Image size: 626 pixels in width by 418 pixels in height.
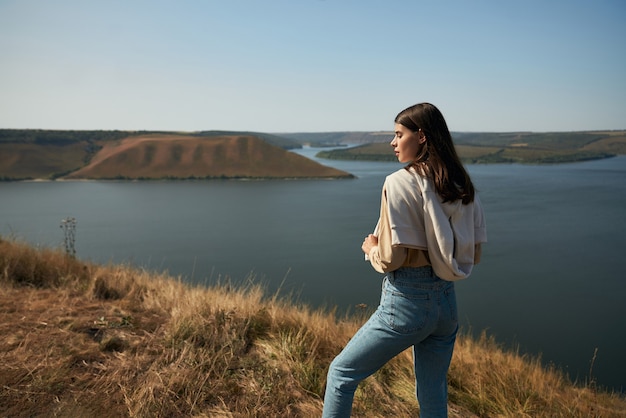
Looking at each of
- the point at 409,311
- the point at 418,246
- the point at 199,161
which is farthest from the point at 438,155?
the point at 199,161

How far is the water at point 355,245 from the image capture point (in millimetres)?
7266

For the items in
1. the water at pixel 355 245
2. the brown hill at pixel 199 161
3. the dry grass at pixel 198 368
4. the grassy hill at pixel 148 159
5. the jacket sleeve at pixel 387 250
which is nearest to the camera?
the jacket sleeve at pixel 387 250

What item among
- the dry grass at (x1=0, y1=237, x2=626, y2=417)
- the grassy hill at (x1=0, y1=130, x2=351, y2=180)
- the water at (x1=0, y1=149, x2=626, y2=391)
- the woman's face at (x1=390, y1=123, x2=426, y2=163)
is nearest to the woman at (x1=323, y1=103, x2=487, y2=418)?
the woman's face at (x1=390, y1=123, x2=426, y2=163)

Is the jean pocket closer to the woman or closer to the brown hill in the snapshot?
the woman

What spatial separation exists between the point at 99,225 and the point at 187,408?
17419 mm

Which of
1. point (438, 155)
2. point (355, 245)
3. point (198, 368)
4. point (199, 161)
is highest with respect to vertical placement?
point (438, 155)

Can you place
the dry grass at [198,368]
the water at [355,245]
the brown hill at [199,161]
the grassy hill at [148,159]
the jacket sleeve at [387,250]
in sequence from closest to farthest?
the jacket sleeve at [387,250] → the dry grass at [198,368] → the water at [355,245] → the grassy hill at [148,159] → the brown hill at [199,161]

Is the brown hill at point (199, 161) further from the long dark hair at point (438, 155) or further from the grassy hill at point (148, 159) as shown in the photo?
the long dark hair at point (438, 155)

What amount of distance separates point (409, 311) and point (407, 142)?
473 mm

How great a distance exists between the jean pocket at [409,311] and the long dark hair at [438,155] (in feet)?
0.91

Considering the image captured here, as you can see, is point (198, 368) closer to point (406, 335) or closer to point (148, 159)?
point (406, 335)

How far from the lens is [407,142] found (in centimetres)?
124

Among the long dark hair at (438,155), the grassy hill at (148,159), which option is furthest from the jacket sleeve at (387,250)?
the grassy hill at (148,159)

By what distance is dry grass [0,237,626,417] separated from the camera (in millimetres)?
1828
